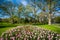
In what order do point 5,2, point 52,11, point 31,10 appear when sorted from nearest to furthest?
point 52,11
point 31,10
point 5,2

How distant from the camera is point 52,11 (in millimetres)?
30031

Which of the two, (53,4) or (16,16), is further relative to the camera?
(16,16)

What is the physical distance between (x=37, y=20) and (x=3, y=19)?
8.15m

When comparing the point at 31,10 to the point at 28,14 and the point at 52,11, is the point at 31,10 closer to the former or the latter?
the point at 28,14

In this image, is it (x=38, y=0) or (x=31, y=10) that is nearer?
(x=38, y=0)

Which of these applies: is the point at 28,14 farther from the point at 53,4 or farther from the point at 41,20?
the point at 53,4

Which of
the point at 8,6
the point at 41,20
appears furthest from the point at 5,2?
the point at 41,20

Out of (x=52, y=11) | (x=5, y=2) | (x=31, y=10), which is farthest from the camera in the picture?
(x=5, y=2)

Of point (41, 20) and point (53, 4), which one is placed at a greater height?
point (53, 4)

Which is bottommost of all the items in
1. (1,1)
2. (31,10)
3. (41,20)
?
(41,20)

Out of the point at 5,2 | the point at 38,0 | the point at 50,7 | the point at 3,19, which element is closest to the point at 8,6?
the point at 5,2

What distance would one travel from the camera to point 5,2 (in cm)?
3616

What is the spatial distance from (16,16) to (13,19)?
3.29 feet

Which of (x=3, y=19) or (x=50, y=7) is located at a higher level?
(x=50, y=7)
